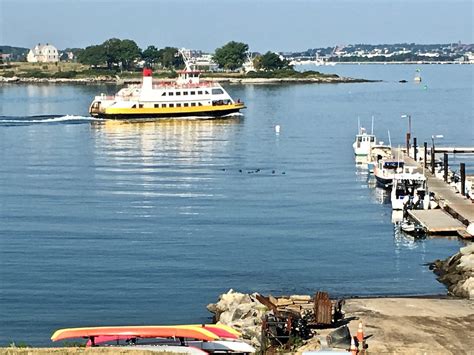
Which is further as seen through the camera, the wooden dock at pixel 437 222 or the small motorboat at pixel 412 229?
the small motorboat at pixel 412 229

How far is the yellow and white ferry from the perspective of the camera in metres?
90.4

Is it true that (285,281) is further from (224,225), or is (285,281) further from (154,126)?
(154,126)

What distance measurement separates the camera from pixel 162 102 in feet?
298

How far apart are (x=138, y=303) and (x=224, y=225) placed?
11.7 metres

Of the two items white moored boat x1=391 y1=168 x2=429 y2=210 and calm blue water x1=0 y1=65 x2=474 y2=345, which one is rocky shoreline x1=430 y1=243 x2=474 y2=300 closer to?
calm blue water x1=0 y1=65 x2=474 y2=345

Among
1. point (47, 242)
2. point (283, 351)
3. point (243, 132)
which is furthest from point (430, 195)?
point (243, 132)

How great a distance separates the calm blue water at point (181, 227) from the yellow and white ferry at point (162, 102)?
9.96 m

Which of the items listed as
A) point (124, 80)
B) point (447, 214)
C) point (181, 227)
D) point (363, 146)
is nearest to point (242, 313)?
point (181, 227)

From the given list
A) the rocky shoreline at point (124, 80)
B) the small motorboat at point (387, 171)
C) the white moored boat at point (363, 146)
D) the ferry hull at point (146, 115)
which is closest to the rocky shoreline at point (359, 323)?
the small motorboat at point (387, 171)

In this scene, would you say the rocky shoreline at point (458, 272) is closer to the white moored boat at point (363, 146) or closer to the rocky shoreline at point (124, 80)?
the white moored boat at point (363, 146)

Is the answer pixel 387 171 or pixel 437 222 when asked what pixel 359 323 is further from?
pixel 387 171

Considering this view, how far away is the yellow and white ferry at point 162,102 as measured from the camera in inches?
3558

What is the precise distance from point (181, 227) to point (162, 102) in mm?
52100

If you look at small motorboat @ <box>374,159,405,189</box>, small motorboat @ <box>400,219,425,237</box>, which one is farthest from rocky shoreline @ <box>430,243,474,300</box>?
small motorboat @ <box>374,159,405,189</box>
